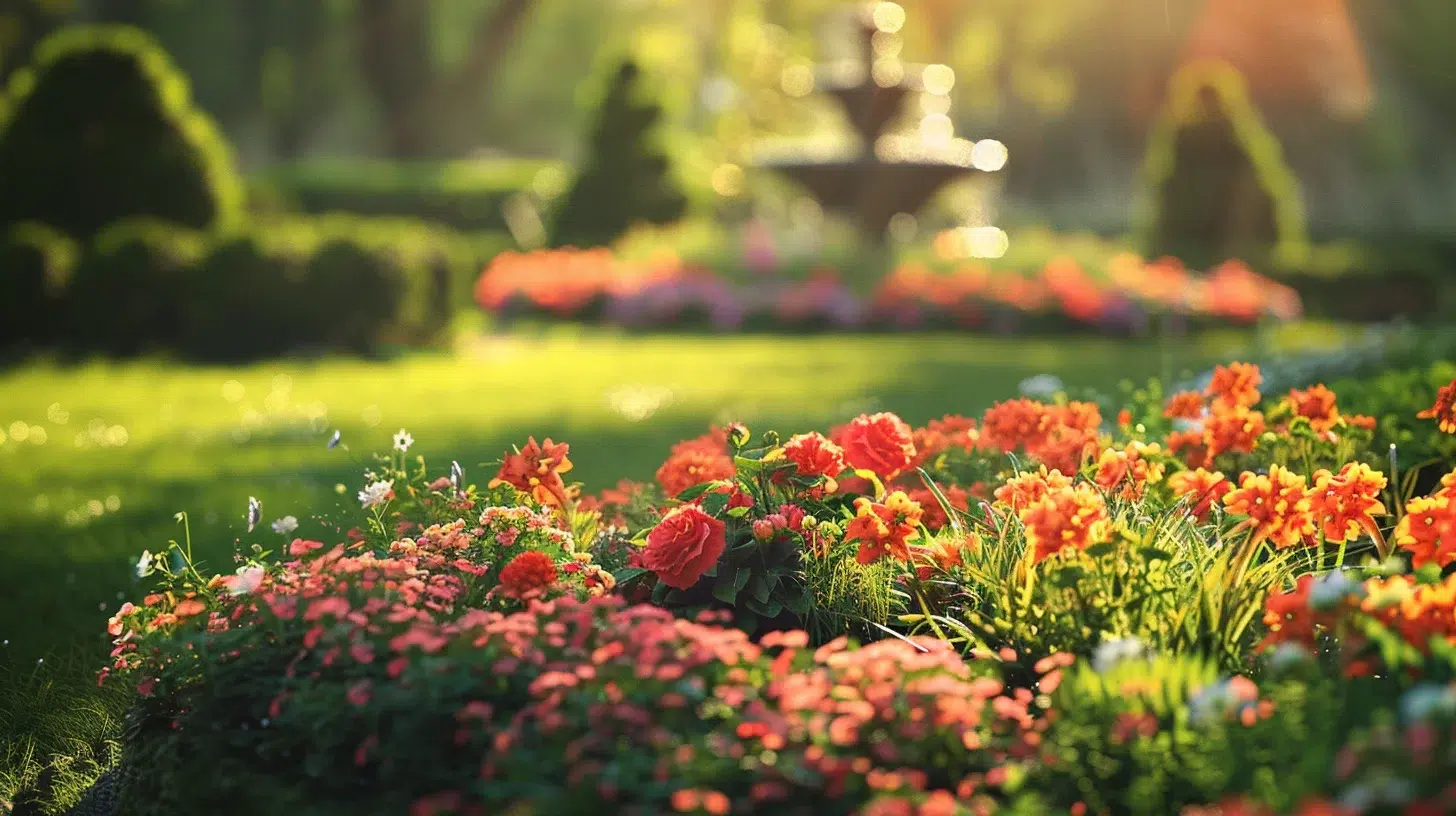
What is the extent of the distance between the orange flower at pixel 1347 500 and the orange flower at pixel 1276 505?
0.17 m

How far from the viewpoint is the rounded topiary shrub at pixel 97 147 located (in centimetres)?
1242

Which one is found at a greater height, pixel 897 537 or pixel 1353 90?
pixel 1353 90

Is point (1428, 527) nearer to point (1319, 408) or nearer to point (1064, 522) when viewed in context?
point (1064, 522)

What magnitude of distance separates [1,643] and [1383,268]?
16.1 meters

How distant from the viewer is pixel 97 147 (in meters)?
12.4

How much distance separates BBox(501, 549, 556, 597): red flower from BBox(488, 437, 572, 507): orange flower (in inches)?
19.1

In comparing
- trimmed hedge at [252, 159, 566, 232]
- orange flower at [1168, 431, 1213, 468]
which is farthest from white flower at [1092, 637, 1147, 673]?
trimmed hedge at [252, 159, 566, 232]

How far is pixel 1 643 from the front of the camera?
4.44m

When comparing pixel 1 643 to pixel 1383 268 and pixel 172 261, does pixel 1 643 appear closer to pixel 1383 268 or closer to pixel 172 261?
pixel 172 261

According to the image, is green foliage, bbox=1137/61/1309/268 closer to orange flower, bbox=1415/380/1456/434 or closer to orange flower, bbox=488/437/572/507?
orange flower, bbox=1415/380/1456/434

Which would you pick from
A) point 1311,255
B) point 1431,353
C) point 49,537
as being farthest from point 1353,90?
point 49,537

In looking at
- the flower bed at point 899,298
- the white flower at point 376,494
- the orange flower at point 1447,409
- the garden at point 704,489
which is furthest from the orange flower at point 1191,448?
the flower bed at point 899,298

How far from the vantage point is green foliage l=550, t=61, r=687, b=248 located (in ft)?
67.4

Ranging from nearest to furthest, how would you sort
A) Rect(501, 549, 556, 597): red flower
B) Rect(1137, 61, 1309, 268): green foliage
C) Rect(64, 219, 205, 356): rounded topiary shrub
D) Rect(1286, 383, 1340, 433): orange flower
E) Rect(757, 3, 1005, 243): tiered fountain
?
1. Rect(501, 549, 556, 597): red flower
2. Rect(1286, 383, 1340, 433): orange flower
3. Rect(64, 219, 205, 356): rounded topiary shrub
4. Rect(757, 3, 1005, 243): tiered fountain
5. Rect(1137, 61, 1309, 268): green foliage
